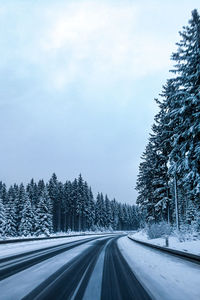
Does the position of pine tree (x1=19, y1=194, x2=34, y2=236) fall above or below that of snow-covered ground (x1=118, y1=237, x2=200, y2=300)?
below

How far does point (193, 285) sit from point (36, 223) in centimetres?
4291

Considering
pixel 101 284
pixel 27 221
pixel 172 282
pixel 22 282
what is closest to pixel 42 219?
pixel 27 221

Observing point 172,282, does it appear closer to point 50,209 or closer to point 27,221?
point 27,221

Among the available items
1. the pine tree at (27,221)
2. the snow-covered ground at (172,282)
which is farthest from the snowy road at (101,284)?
the pine tree at (27,221)

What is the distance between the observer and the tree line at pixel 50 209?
44.2 meters

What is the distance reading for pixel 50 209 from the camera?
166 ft

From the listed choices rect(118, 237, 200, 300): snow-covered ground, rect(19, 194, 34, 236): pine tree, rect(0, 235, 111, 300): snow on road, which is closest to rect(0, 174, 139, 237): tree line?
rect(19, 194, 34, 236): pine tree

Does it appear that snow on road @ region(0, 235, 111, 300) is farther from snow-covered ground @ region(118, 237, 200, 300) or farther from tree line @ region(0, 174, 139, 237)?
tree line @ region(0, 174, 139, 237)

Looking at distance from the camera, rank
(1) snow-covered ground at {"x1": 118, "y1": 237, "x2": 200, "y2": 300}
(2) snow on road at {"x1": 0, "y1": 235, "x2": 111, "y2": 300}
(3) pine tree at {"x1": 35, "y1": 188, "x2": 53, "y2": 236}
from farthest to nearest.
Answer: (3) pine tree at {"x1": 35, "y1": 188, "x2": 53, "y2": 236} → (2) snow on road at {"x1": 0, "y1": 235, "x2": 111, "y2": 300} → (1) snow-covered ground at {"x1": 118, "y1": 237, "x2": 200, "y2": 300}

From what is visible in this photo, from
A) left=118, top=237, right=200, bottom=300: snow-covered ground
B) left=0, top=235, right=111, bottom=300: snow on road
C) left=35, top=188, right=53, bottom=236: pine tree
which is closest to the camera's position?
left=118, top=237, right=200, bottom=300: snow-covered ground

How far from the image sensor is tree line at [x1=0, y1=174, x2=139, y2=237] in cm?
4416

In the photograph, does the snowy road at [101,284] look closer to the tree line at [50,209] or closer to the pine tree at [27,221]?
the tree line at [50,209]

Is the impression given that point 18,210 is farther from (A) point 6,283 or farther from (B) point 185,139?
(A) point 6,283

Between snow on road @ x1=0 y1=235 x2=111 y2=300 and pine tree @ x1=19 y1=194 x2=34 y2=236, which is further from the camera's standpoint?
pine tree @ x1=19 y1=194 x2=34 y2=236
